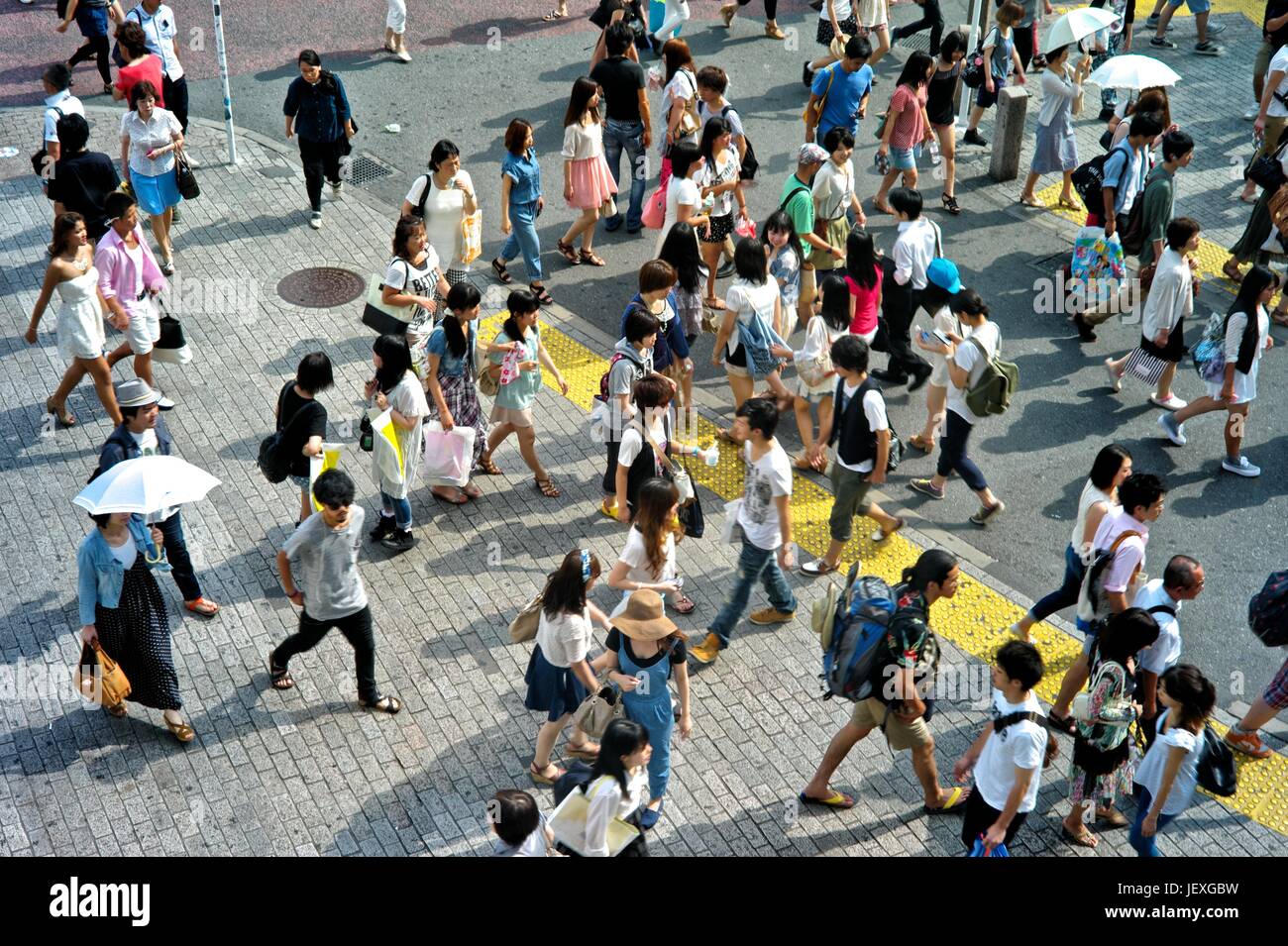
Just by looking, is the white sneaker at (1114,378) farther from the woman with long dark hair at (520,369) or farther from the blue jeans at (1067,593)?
the woman with long dark hair at (520,369)

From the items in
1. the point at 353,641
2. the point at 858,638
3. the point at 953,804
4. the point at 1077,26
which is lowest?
the point at 953,804

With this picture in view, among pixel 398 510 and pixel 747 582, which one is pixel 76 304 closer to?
pixel 398 510

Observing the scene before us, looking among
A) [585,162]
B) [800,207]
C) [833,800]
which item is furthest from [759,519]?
[585,162]

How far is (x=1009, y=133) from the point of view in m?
15.2

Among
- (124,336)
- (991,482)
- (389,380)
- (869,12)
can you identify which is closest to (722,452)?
(991,482)

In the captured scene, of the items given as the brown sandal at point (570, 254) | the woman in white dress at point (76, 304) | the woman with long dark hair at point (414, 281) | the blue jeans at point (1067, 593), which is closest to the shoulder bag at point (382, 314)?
the woman with long dark hair at point (414, 281)

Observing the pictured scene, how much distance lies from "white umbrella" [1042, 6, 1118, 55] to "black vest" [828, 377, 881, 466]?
632 cm

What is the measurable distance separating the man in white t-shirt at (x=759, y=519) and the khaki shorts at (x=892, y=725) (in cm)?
133

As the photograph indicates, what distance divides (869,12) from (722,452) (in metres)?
7.68

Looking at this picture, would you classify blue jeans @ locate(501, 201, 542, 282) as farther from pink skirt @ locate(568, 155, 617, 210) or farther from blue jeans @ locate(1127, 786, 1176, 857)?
blue jeans @ locate(1127, 786, 1176, 857)

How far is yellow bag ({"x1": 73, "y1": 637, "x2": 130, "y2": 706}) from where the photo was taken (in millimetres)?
7961

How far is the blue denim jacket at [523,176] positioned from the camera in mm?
12367

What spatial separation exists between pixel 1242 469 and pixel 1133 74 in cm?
442

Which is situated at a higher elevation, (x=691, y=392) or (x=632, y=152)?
(x=632, y=152)
